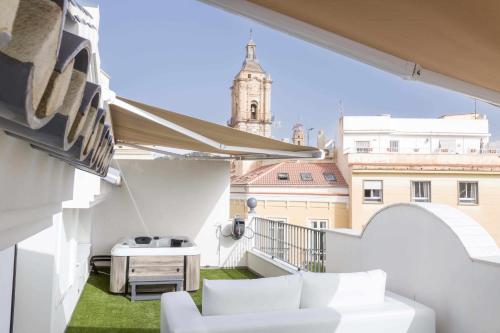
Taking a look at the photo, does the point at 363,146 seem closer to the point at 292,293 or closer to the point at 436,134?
the point at 436,134

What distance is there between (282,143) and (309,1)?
209 inches

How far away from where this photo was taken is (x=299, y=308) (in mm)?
4348

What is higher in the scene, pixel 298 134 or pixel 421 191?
pixel 298 134

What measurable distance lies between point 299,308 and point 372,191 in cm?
3601

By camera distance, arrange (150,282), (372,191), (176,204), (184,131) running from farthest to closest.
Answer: (372,191)
(176,204)
(150,282)
(184,131)

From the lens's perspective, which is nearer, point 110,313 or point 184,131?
point 184,131

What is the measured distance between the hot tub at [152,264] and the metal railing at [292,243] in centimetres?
215

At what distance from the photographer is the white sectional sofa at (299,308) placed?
3.87 meters

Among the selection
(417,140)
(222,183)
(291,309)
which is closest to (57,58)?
(291,309)

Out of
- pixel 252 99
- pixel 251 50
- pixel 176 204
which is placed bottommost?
pixel 176 204

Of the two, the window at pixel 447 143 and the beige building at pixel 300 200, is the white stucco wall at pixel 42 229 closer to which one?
the beige building at pixel 300 200

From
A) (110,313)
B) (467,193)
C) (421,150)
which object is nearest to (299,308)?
(110,313)

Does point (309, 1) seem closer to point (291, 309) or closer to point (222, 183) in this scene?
point (291, 309)

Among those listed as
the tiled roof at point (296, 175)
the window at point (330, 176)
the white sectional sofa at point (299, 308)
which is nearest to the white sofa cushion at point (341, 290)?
the white sectional sofa at point (299, 308)
